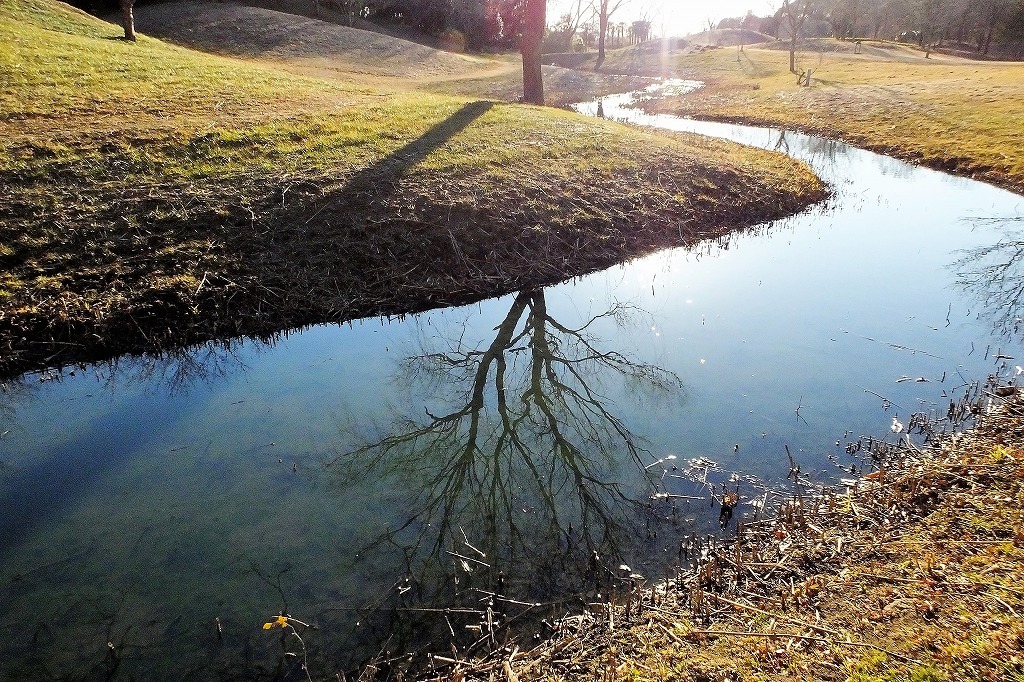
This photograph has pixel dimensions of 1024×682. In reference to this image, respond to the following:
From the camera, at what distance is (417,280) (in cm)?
957

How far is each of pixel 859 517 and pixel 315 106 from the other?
51.6 ft

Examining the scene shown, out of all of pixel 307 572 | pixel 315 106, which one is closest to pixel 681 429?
pixel 307 572

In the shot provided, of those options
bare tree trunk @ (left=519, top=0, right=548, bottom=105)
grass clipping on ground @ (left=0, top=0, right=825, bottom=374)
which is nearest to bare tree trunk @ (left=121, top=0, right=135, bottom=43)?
grass clipping on ground @ (left=0, top=0, right=825, bottom=374)

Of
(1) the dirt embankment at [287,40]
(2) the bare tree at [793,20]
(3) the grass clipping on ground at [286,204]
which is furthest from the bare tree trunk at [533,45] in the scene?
(2) the bare tree at [793,20]

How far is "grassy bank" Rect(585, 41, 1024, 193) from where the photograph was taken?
17.8m

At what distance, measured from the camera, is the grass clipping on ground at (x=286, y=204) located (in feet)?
27.8

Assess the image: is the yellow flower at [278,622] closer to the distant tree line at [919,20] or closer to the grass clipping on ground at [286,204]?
the grass clipping on ground at [286,204]

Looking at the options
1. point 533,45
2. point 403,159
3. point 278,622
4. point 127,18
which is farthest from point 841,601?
point 127,18

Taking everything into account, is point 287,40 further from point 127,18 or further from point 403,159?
point 403,159

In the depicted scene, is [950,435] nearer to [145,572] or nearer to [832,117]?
[145,572]

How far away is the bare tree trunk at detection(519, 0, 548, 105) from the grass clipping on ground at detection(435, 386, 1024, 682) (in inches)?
817

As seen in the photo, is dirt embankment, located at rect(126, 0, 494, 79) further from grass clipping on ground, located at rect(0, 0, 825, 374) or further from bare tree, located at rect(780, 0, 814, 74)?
bare tree, located at rect(780, 0, 814, 74)

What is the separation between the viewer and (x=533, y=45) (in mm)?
22688

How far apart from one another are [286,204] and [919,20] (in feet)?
239
